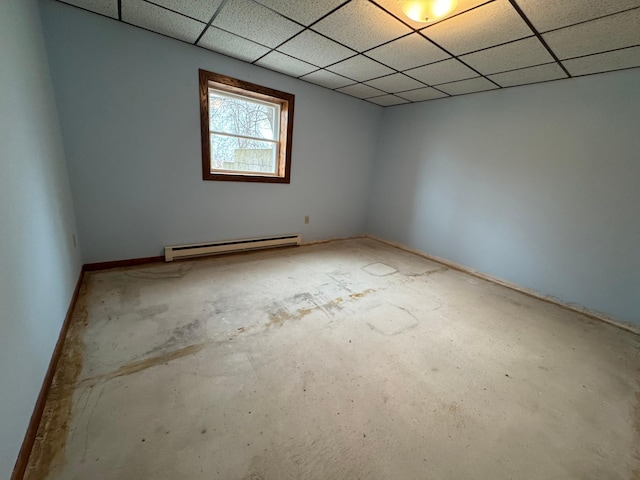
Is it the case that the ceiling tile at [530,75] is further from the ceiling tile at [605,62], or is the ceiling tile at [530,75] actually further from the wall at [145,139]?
the wall at [145,139]

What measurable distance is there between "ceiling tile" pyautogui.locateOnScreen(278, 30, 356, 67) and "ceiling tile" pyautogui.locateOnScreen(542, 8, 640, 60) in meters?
1.69

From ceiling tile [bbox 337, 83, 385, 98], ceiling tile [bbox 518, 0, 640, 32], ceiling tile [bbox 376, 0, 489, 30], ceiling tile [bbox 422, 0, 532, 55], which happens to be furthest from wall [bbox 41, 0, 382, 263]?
ceiling tile [bbox 518, 0, 640, 32]

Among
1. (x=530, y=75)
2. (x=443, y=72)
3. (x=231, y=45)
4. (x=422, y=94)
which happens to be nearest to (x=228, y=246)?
(x=231, y=45)

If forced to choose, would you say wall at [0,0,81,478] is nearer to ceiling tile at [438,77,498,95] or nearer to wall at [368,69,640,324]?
ceiling tile at [438,77,498,95]

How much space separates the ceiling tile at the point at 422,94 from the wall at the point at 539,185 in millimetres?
143

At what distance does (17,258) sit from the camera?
121 centimetres

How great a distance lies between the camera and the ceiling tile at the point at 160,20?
214cm

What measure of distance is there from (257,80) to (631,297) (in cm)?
470

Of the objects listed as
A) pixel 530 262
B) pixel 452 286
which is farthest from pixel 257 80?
pixel 530 262

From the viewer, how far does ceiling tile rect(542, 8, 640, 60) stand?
1.74 metres

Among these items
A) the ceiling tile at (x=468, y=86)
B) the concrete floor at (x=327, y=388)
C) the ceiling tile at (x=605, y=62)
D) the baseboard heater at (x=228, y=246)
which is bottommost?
the concrete floor at (x=327, y=388)

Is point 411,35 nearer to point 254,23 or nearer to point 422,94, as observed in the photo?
point 254,23

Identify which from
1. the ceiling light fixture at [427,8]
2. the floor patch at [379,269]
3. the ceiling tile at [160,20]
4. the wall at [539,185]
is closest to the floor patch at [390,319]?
the floor patch at [379,269]

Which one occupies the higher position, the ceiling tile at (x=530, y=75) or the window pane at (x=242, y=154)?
the ceiling tile at (x=530, y=75)
